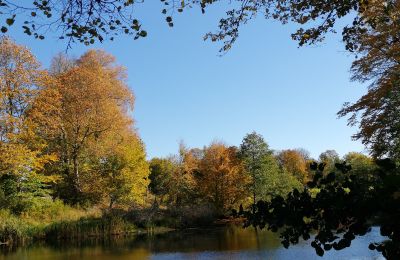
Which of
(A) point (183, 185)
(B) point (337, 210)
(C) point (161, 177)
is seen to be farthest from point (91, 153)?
(B) point (337, 210)

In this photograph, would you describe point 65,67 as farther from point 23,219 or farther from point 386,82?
point 386,82

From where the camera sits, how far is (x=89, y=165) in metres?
27.0

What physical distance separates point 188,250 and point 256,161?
20287 millimetres

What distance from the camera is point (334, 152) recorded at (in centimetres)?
8862

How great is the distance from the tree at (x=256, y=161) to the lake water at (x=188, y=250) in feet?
48.7

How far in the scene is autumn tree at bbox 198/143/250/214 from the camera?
33.5 metres

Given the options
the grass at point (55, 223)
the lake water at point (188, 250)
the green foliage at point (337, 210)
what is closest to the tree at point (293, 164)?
the grass at point (55, 223)

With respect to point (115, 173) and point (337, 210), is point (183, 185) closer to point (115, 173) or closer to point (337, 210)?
point (115, 173)

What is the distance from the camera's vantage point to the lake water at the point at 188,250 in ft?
45.6

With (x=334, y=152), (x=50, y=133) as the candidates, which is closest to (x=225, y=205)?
(x=50, y=133)

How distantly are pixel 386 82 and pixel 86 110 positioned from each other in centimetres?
1754

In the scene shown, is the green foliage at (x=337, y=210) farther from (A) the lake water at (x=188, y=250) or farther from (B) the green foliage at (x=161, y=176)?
(B) the green foliage at (x=161, y=176)

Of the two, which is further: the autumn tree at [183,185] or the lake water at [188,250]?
the autumn tree at [183,185]

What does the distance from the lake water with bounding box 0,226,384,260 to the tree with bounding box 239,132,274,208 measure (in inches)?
585
